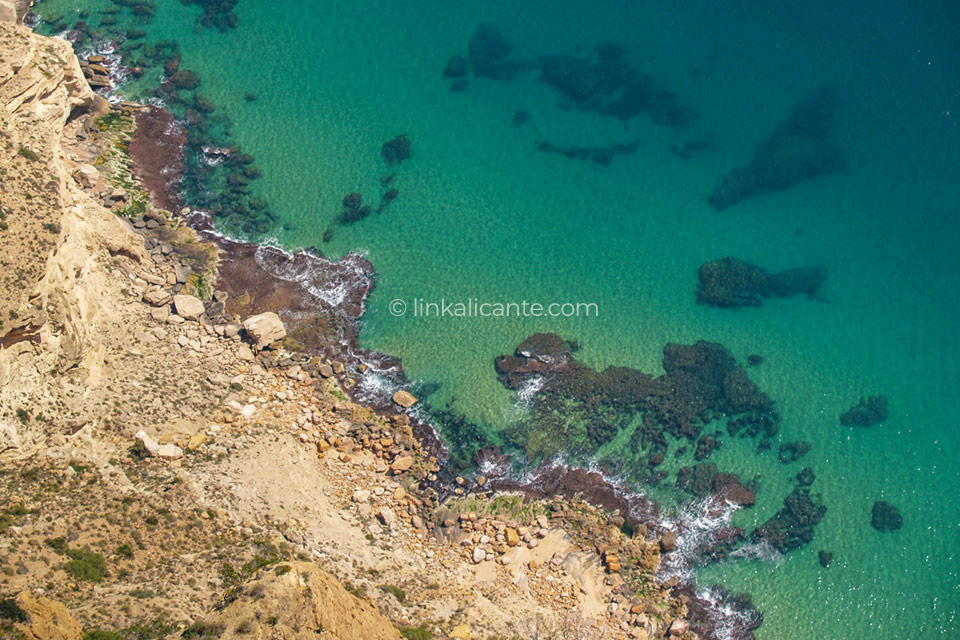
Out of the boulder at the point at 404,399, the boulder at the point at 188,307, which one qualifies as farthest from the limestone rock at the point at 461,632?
A: the boulder at the point at 188,307

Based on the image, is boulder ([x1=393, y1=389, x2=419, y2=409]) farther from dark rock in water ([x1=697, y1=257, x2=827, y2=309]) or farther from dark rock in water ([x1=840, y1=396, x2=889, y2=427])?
dark rock in water ([x1=840, y1=396, x2=889, y2=427])

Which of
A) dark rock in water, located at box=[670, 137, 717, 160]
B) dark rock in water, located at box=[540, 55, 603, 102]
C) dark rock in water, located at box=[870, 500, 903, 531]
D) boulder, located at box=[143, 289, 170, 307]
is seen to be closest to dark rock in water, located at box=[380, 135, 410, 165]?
dark rock in water, located at box=[540, 55, 603, 102]

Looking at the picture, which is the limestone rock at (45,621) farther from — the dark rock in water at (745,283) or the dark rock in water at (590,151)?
the dark rock in water at (590,151)

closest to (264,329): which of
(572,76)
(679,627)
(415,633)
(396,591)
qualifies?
(396,591)

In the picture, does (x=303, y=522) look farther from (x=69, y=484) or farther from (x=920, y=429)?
(x=920, y=429)

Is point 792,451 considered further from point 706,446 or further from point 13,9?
point 13,9
